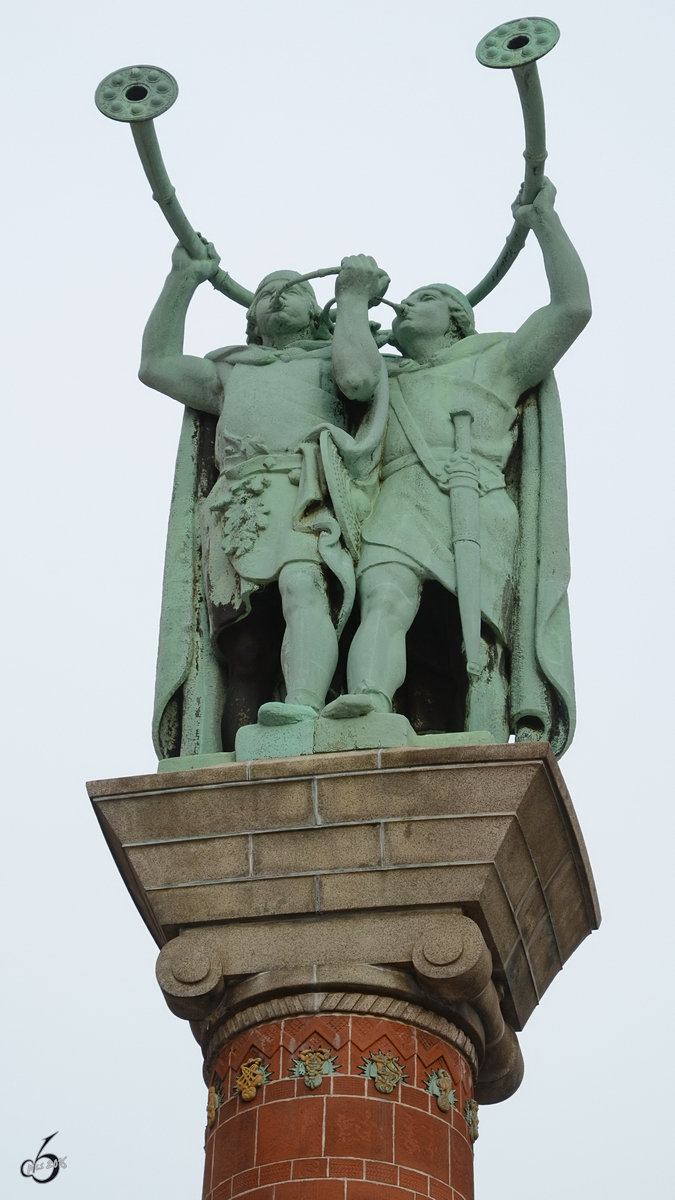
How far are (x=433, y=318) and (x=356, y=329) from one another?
2.59 ft

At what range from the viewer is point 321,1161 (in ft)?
30.7

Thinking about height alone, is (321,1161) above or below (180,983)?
below

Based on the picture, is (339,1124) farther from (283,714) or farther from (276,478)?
(276,478)

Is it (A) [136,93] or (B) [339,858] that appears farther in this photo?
(A) [136,93]

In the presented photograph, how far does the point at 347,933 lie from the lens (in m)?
9.95

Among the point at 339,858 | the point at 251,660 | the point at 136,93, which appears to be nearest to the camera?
the point at 339,858

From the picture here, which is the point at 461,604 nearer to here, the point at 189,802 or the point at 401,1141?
the point at 189,802

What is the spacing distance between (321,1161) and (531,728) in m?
2.80

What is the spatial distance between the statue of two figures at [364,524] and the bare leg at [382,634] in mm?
13

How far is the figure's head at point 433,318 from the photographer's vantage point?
41.3 ft

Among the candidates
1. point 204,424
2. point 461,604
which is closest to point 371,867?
point 461,604

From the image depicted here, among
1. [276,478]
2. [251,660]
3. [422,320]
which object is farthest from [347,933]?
[422,320]

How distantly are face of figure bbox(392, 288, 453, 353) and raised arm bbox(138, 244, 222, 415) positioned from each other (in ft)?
3.63

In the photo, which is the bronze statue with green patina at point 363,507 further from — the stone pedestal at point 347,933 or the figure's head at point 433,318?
the stone pedestal at point 347,933
